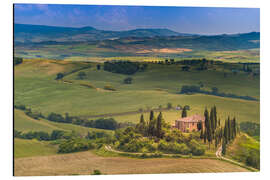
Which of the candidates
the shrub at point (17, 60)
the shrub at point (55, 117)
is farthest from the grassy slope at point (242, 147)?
the shrub at point (17, 60)

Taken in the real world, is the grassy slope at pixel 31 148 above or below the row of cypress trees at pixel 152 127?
below

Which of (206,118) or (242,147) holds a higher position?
(206,118)

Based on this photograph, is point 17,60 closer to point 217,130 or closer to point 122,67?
point 122,67

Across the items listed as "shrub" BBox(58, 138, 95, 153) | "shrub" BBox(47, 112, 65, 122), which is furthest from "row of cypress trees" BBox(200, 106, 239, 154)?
"shrub" BBox(47, 112, 65, 122)

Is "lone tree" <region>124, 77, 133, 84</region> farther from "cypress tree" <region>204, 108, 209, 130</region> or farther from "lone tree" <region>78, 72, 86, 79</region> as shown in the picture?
"cypress tree" <region>204, 108, 209, 130</region>

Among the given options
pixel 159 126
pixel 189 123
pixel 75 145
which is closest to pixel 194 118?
pixel 189 123

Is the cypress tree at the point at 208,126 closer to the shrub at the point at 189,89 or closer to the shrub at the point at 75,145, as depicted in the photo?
the shrub at the point at 189,89
